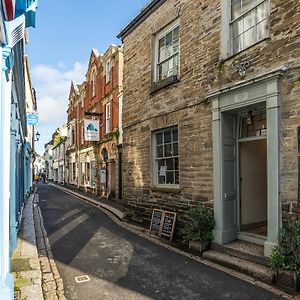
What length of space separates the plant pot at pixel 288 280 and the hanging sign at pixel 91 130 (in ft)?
55.1

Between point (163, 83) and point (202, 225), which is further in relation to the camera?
point (163, 83)

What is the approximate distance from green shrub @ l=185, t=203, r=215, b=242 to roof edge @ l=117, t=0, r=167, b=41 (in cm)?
634

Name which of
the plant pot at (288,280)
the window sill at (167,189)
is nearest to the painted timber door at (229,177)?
the window sill at (167,189)

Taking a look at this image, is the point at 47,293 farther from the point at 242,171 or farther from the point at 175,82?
the point at 175,82

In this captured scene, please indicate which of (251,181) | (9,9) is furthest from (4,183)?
(251,181)

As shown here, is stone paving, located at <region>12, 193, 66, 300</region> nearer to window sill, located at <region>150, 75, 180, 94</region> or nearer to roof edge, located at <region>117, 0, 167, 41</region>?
window sill, located at <region>150, 75, 180, 94</region>

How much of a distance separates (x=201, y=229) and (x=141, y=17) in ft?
23.9

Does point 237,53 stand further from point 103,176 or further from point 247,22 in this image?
point 103,176

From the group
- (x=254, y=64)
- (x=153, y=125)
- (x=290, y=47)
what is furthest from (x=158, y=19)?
(x=290, y=47)

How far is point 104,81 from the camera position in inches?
833

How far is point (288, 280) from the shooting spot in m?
4.75

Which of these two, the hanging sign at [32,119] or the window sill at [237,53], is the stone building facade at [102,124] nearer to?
the hanging sign at [32,119]

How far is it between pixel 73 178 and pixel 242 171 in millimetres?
27126

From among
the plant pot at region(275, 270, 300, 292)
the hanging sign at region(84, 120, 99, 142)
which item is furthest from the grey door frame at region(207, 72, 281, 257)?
the hanging sign at region(84, 120, 99, 142)
